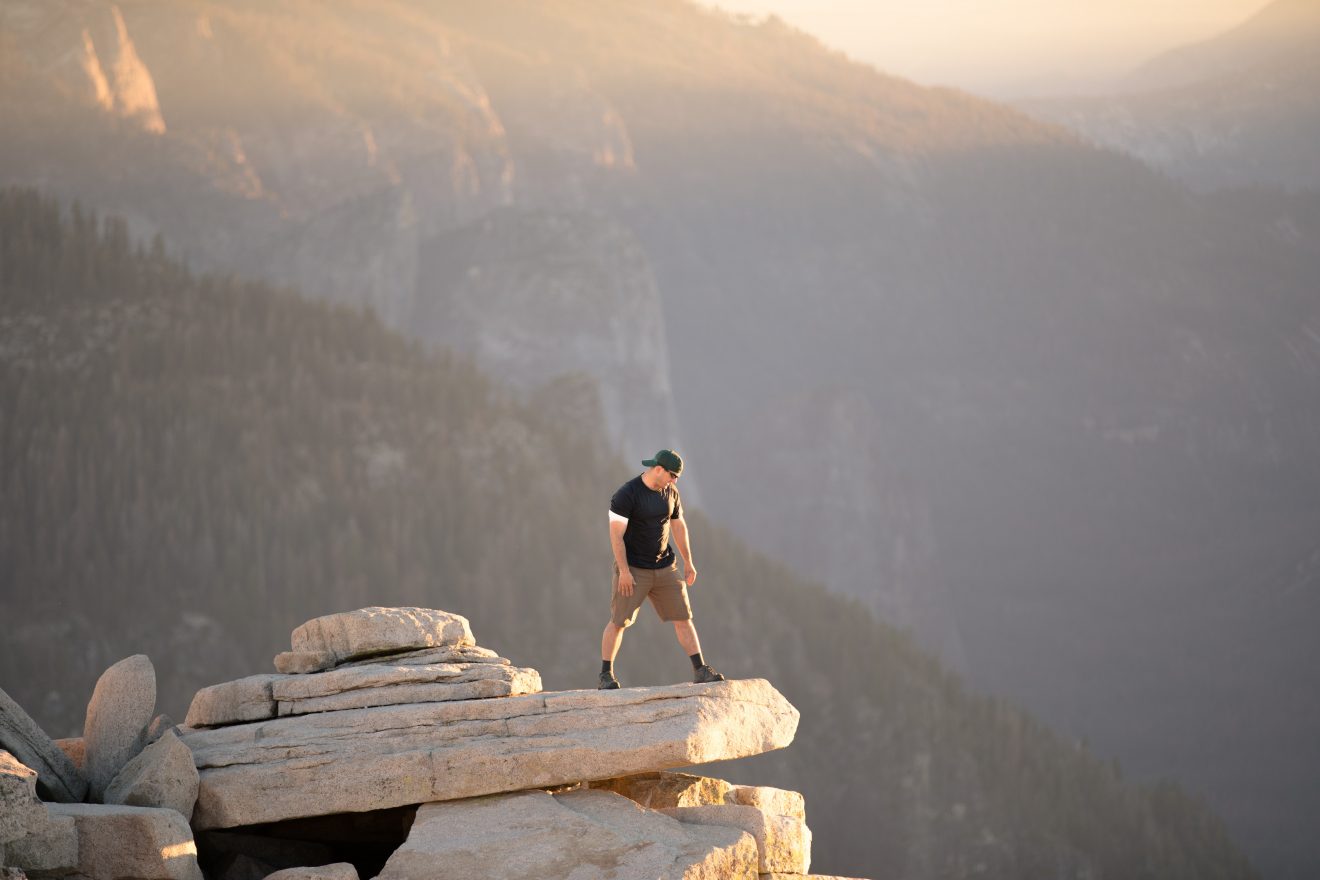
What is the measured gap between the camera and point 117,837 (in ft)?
57.4

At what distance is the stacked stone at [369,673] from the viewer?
20406 mm

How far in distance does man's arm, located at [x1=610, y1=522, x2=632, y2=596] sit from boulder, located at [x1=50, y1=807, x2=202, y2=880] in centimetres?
616

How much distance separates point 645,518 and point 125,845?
718 cm

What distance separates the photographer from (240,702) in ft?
68.2

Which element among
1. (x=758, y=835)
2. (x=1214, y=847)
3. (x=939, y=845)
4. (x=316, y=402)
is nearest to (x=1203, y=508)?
(x=1214, y=847)

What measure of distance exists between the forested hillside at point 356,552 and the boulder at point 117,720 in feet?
124

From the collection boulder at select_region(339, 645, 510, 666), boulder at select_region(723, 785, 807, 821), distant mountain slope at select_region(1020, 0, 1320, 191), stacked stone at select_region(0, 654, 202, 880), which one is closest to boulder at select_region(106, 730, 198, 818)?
stacked stone at select_region(0, 654, 202, 880)

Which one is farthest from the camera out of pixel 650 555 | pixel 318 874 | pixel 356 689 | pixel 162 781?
pixel 650 555

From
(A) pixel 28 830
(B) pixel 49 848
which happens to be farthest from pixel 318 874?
(A) pixel 28 830

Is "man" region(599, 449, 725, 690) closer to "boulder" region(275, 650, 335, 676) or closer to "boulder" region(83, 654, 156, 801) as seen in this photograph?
"boulder" region(275, 650, 335, 676)

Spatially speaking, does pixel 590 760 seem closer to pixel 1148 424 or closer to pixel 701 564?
pixel 701 564

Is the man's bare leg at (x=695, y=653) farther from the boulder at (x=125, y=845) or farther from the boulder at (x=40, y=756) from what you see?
the boulder at (x=40, y=756)

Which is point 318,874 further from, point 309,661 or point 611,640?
point 611,640

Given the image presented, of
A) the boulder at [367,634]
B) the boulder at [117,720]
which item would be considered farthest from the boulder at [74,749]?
the boulder at [367,634]
